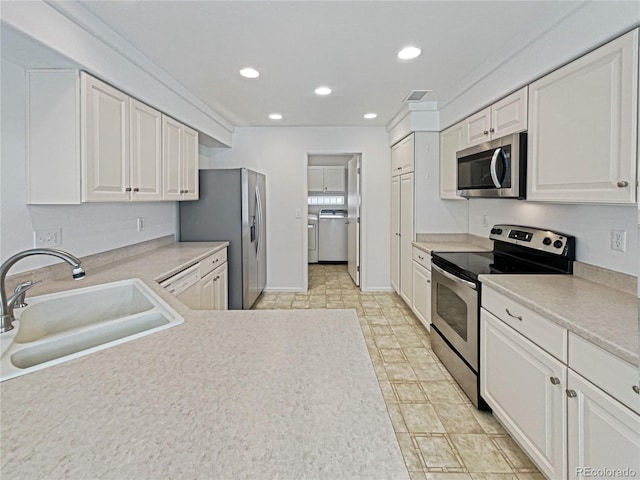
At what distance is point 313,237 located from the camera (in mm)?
7703

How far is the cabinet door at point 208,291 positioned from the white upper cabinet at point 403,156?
8.02ft

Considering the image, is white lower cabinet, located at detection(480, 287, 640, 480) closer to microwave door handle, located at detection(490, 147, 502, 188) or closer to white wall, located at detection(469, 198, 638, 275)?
white wall, located at detection(469, 198, 638, 275)

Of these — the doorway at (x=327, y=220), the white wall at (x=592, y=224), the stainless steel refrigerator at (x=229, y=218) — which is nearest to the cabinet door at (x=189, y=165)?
the stainless steel refrigerator at (x=229, y=218)

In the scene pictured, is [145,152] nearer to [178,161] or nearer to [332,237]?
[178,161]

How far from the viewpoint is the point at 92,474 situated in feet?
2.05

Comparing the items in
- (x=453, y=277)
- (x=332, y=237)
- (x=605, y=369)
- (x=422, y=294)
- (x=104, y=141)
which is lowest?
(x=422, y=294)

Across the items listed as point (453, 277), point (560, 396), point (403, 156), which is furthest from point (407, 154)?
point (560, 396)

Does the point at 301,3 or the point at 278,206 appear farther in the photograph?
the point at 278,206

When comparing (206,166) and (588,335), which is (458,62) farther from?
(206,166)

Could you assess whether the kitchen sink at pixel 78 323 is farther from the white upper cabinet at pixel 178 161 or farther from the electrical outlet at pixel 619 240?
the electrical outlet at pixel 619 240

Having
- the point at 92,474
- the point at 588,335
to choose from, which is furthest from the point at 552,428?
the point at 92,474

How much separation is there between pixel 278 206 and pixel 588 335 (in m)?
4.34

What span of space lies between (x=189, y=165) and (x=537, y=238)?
3.09m

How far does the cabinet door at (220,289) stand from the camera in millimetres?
3648
